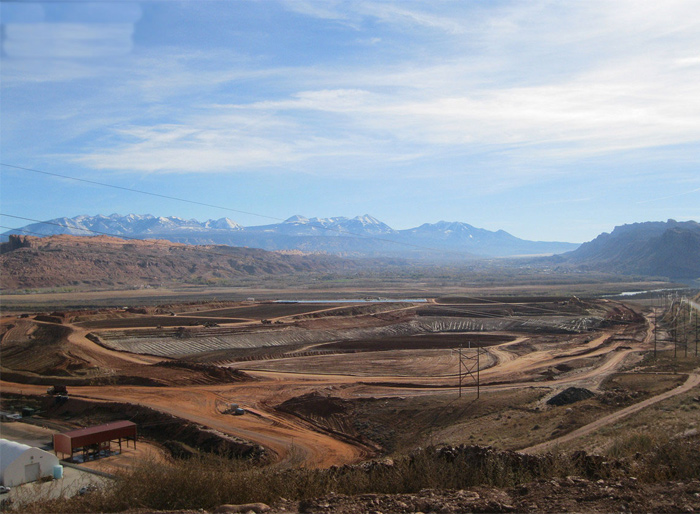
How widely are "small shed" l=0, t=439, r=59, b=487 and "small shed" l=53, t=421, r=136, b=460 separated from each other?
1.61 meters

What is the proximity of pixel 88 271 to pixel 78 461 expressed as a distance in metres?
154

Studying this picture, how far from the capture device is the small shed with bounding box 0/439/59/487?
2012 cm

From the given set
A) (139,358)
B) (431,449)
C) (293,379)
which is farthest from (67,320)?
(431,449)

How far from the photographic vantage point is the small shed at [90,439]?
22891mm

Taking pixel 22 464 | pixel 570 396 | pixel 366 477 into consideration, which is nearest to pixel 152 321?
pixel 22 464

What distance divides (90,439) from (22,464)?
10.4ft

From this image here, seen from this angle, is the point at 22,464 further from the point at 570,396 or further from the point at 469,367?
the point at 469,367

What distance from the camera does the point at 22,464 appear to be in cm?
2033

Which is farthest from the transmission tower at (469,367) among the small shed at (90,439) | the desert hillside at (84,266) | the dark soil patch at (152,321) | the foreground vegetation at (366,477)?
the desert hillside at (84,266)

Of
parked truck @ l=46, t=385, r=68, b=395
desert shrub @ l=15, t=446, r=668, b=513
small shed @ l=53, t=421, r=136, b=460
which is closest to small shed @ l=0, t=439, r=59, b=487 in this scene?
small shed @ l=53, t=421, r=136, b=460

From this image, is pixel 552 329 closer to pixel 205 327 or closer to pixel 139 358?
pixel 205 327

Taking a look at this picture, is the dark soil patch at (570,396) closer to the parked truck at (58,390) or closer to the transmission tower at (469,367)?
the transmission tower at (469,367)

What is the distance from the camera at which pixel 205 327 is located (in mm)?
63750

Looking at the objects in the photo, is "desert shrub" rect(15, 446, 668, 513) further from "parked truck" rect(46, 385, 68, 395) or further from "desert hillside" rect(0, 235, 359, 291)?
"desert hillside" rect(0, 235, 359, 291)
